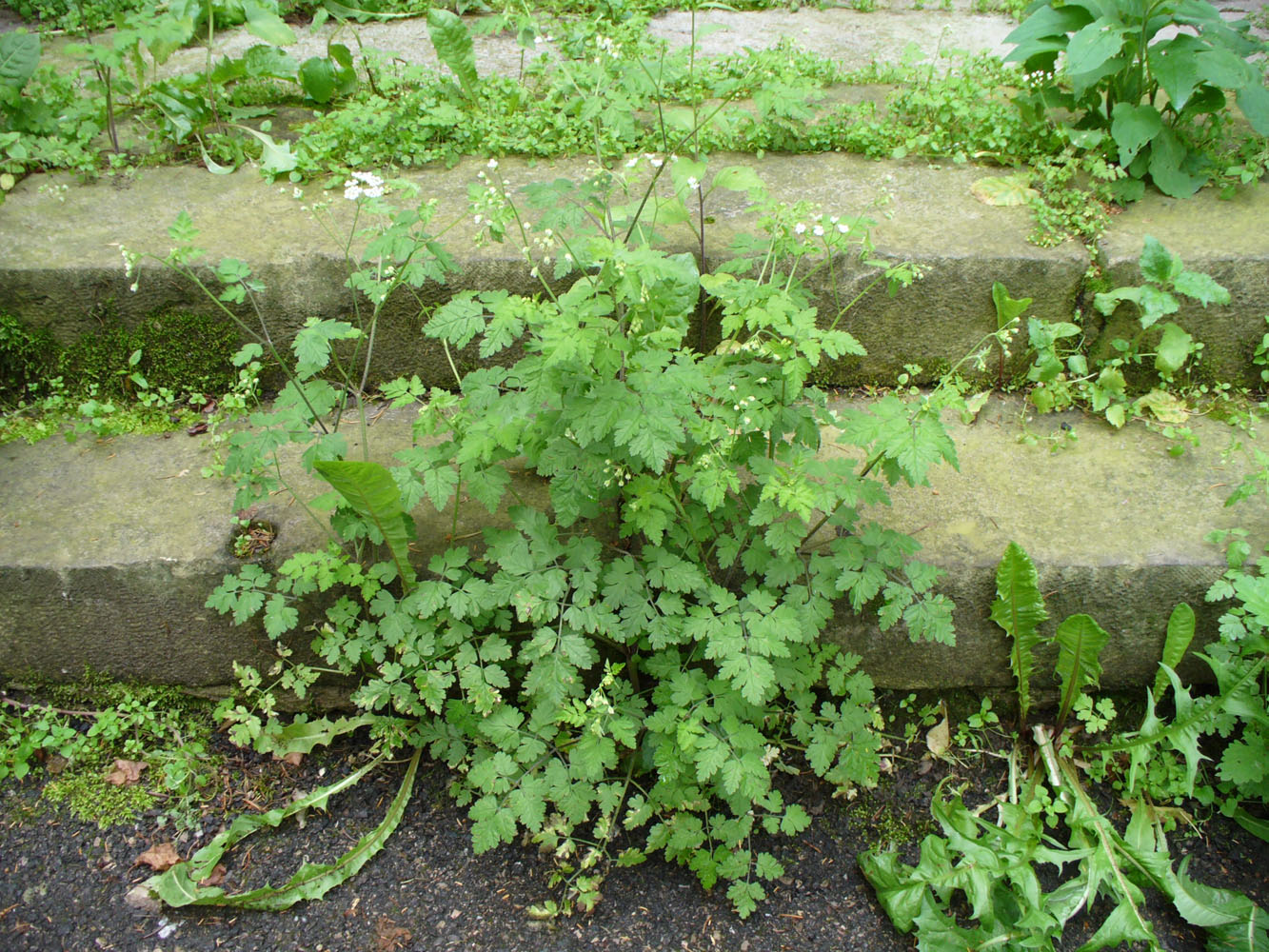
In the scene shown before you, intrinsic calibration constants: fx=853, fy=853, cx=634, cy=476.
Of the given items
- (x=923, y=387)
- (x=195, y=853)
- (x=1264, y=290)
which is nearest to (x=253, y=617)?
(x=195, y=853)

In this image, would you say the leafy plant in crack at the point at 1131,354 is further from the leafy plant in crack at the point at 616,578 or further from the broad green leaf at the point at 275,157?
the broad green leaf at the point at 275,157

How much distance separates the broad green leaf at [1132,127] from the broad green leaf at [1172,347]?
2.24 feet

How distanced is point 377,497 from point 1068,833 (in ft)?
7.24

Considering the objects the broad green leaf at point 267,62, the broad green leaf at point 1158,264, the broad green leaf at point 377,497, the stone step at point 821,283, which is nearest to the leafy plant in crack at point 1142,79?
the stone step at point 821,283

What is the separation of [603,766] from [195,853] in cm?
118

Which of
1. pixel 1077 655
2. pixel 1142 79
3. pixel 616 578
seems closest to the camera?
pixel 616 578

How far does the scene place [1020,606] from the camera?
2.45m

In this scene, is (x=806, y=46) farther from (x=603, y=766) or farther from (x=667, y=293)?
(x=603, y=766)

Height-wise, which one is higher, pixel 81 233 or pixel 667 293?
pixel 667 293

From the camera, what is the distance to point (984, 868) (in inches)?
87.4

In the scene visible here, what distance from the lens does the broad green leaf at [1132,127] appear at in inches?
123

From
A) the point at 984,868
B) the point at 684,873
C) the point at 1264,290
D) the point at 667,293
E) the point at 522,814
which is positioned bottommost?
the point at 684,873

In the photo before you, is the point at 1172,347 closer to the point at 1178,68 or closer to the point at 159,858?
the point at 1178,68

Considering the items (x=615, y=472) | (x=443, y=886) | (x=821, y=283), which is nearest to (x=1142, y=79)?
(x=821, y=283)
